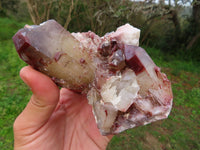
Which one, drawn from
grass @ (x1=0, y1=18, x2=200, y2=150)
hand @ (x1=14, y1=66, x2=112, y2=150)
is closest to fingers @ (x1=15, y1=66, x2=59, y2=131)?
hand @ (x1=14, y1=66, x2=112, y2=150)

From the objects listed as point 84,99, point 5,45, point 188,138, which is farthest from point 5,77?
point 188,138

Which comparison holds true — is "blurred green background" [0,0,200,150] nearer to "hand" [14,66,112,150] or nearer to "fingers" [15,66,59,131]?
"hand" [14,66,112,150]

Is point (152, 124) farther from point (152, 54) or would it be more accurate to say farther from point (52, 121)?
point (152, 54)

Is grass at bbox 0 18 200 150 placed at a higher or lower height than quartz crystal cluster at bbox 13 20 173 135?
lower

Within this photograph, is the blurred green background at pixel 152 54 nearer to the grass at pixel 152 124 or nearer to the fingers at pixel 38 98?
the grass at pixel 152 124

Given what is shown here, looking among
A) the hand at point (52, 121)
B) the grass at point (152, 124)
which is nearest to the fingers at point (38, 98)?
the hand at point (52, 121)

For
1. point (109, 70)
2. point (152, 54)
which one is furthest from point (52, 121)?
point (152, 54)
